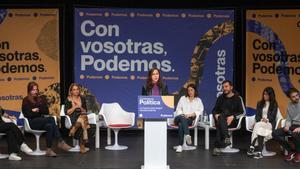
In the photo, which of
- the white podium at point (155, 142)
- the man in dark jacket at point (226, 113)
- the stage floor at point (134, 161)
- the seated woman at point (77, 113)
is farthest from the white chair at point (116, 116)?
the white podium at point (155, 142)

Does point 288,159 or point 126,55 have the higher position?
point 126,55

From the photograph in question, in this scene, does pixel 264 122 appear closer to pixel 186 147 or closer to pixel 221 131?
pixel 221 131

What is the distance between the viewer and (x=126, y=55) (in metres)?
10.2

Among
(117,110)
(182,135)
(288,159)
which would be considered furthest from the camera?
(117,110)

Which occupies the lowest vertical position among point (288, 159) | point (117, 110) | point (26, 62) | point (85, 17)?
point (288, 159)

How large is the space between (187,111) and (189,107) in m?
0.07

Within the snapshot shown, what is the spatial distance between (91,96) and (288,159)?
3.62m

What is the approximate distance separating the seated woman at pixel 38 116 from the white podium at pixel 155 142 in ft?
5.57

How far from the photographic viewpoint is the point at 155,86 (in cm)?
862

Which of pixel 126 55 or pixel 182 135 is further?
pixel 126 55

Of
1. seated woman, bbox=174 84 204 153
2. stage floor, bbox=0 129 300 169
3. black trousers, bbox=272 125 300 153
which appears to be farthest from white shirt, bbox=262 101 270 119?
seated woman, bbox=174 84 204 153

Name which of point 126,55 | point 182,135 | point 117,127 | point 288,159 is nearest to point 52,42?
point 126,55

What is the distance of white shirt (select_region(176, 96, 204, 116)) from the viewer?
30.1 ft
